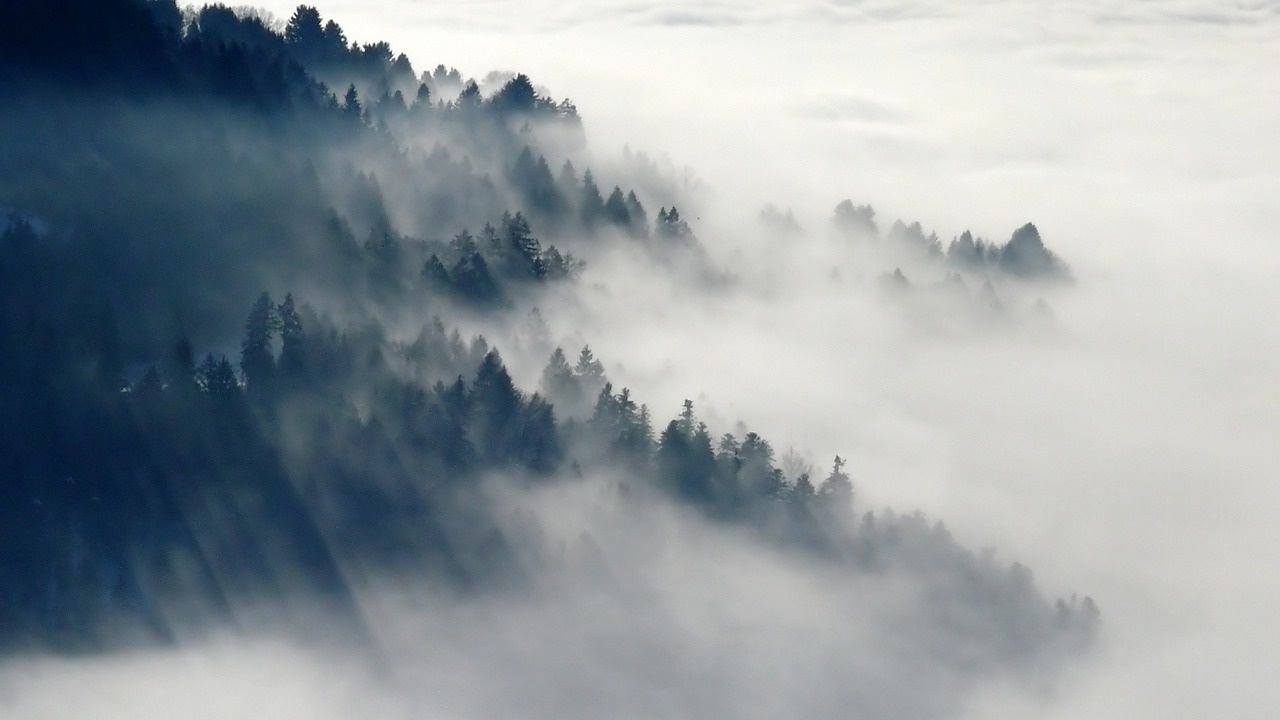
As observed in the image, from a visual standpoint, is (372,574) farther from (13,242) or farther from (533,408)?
(13,242)

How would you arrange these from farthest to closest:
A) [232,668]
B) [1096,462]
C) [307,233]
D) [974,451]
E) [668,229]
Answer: [1096,462] → [974,451] → [668,229] → [307,233] → [232,668]

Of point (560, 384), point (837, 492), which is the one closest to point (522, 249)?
point (560, 384)

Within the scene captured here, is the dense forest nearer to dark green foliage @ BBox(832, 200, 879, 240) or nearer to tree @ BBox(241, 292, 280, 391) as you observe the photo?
tree @ BBox(241, 292, 280, 391)

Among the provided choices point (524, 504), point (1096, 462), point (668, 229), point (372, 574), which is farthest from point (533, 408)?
point (1096, 462)

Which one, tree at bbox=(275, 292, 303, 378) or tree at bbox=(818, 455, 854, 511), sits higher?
tree at bbox=(818, 455, 854, 511)

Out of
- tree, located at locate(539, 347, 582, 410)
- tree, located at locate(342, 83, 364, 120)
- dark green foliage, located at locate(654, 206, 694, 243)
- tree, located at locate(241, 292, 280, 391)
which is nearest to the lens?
tree, located at locate(241, 292, 280, 391)

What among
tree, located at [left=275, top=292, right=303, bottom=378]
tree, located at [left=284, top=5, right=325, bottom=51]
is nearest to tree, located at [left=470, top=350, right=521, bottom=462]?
tree, located at [left=275, top=292, right=303, bottom=378]

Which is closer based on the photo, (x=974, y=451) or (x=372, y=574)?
(x=372, y=574)
